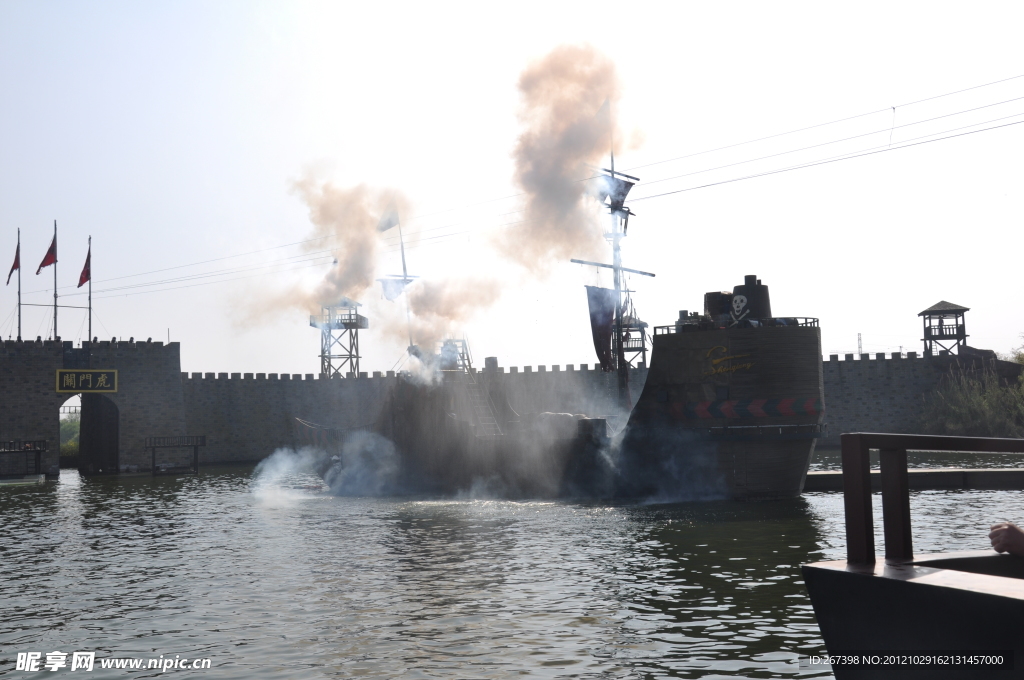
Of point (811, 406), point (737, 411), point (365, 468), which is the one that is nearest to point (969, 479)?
point (811, 406)

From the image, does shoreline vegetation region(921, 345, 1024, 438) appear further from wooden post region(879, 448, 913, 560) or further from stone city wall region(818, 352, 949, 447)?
wooden post region(879, 448, 913, 560)

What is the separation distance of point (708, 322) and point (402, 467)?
15.8 m

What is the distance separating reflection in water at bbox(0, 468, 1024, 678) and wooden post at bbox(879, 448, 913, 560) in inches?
190

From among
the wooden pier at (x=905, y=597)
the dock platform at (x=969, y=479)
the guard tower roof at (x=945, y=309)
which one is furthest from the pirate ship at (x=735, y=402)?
the guard tower roof at (x=945, y=309)

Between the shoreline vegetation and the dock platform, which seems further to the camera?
the shoreline vegetation

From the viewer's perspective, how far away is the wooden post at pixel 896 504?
5.49 m

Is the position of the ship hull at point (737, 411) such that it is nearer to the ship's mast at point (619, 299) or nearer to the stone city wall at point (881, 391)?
the ship's mast at point (619, 299)

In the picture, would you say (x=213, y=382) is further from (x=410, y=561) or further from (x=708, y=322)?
(x=410, y=561)

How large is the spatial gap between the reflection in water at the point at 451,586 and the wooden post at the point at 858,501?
4831mm

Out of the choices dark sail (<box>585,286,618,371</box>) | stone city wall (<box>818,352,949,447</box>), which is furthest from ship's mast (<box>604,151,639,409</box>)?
stone city wall (<box>818,352,949,447</box>)

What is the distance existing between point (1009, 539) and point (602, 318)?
35577 mm

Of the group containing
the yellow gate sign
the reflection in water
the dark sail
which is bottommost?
the reflection in water

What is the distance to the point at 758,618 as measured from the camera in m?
12.4

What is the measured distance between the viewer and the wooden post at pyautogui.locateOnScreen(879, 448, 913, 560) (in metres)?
5.49
